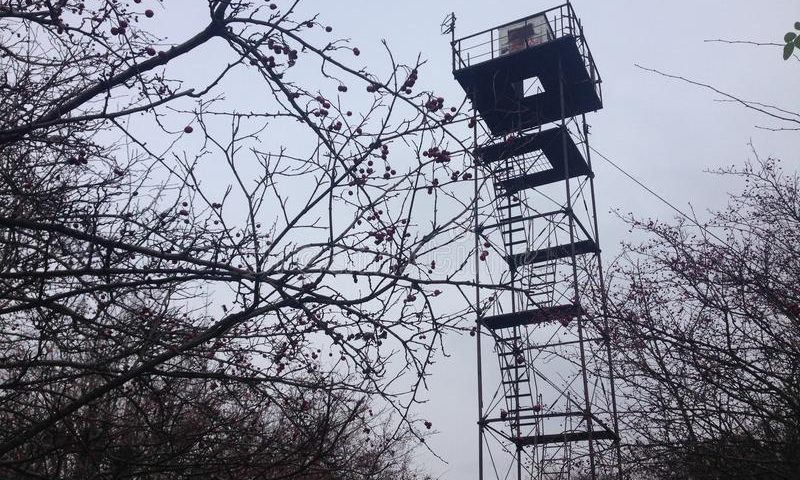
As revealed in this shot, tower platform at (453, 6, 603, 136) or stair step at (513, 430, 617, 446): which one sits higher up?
tower platform at (453, 6, 603, 136)

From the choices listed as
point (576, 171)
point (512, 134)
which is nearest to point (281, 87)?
point (512, 134)

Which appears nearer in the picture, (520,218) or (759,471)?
(759,471)

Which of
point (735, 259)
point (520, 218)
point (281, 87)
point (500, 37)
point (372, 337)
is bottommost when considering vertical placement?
point (372, 337)

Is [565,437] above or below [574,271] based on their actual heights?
below

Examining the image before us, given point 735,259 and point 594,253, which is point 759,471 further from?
point 594,253

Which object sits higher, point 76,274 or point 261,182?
point 261,182

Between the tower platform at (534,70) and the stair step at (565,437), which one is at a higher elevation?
the tower platform at (534,70)

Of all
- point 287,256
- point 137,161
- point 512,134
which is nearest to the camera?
point 287,256

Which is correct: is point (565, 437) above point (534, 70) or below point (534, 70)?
below

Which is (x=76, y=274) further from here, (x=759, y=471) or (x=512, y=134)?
(x=759, y=471)

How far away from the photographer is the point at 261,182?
498 cm

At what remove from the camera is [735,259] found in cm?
849

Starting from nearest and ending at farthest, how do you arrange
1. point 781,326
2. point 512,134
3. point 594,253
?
1. point 512,134
2. point 781,326
3. point 594,253

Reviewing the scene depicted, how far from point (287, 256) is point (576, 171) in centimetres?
1207
